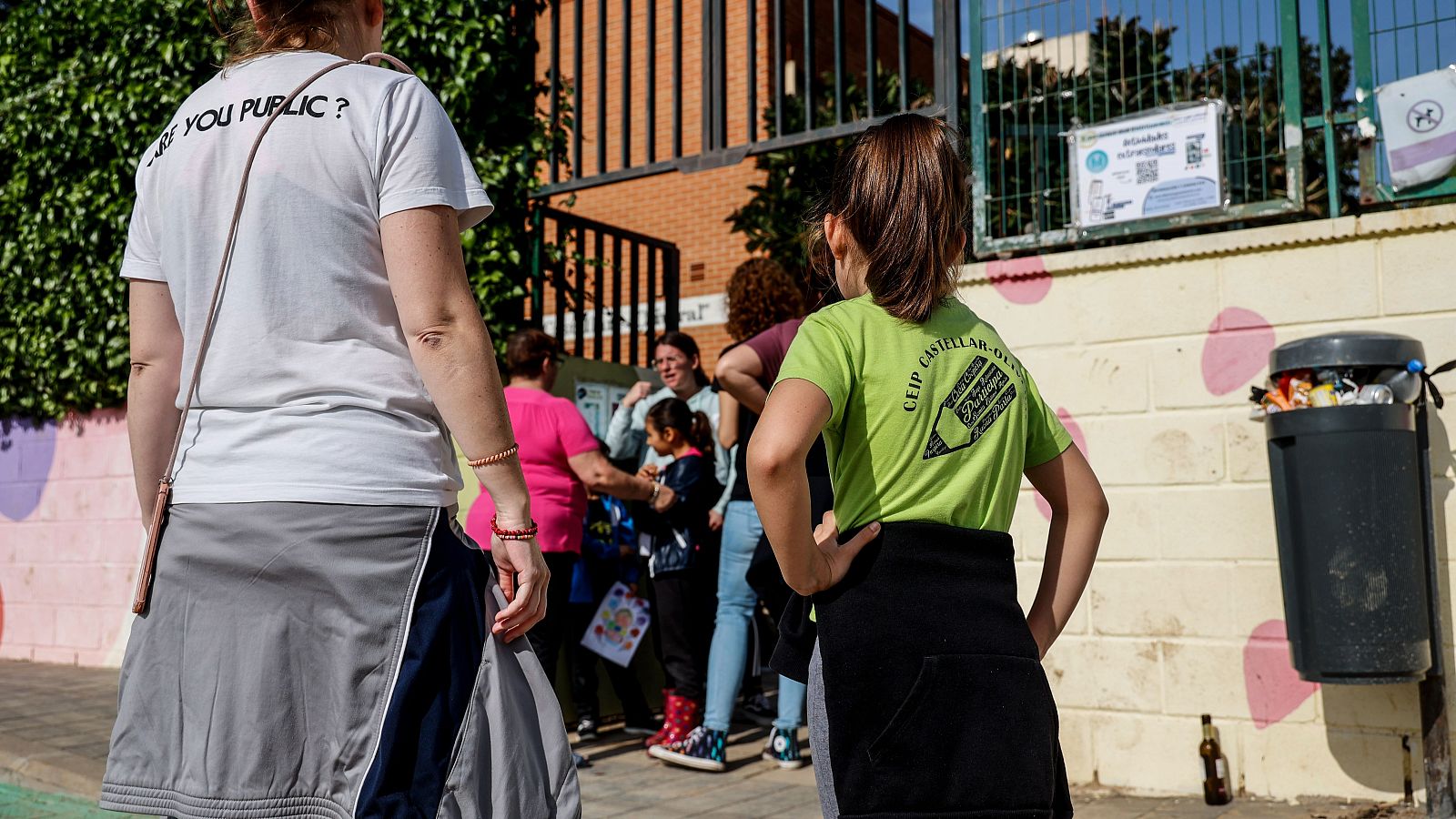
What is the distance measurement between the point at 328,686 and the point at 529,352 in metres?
3.74

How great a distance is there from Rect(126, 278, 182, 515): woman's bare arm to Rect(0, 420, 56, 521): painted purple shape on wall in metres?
7.87

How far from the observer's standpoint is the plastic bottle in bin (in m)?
4.29

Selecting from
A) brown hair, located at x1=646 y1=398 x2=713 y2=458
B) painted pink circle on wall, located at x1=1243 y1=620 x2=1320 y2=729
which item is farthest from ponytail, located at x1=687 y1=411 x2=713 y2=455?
painted pink circle on wall, located at x1=1243 y1=620 x2=1320 y2=729

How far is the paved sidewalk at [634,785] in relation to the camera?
4656 millimetres

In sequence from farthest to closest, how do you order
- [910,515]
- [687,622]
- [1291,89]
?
[687,622] < [1291,89] < [910,515]

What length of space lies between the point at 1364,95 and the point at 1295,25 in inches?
14.6

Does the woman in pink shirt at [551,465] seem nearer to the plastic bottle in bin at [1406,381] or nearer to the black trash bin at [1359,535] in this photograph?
the black trash bin at [1359,535]

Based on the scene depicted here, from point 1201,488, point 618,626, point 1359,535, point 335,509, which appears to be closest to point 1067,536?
point 335,509

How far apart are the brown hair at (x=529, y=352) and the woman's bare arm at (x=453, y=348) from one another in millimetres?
3570

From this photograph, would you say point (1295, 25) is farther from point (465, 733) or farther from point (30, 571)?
point (30, 571)

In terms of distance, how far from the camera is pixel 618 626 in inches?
248

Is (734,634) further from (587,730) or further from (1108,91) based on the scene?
(1108,91)

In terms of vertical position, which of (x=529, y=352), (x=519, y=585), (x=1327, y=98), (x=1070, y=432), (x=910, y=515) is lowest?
(x=519, y=585)

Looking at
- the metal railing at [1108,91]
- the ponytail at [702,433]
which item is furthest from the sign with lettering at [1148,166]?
the ponytail at [702,433]
